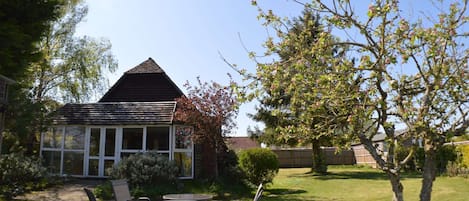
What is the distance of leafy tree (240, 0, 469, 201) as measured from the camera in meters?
5.20

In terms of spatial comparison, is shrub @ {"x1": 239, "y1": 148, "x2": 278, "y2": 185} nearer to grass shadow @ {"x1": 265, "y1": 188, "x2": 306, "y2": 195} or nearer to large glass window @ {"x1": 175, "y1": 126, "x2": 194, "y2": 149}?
grass shadow @ {"x1": 265, "y1": 188, "x2": 306, "y2": 195}

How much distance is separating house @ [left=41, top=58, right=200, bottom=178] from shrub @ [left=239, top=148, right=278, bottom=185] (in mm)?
2210

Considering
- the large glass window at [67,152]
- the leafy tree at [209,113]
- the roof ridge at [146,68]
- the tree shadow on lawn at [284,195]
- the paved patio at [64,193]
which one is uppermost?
the roof ridge at [146,68]

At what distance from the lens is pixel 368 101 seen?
5336 mm

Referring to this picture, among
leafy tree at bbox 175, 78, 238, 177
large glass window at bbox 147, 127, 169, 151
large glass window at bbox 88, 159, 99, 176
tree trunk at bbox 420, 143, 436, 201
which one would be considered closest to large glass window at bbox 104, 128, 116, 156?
large glass window at bbox 88, 159, 99, 176

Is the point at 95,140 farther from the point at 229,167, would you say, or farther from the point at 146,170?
the point at 229,167

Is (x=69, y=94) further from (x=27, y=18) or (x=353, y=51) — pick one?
(x=353, y=51)

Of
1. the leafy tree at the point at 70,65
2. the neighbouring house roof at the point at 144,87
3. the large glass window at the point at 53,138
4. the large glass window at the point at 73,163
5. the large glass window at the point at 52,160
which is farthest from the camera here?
the leafy tree at the point at 70,65

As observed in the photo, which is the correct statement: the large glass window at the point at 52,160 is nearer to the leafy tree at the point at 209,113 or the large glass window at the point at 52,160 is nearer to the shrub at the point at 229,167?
the leafy tree at the point at 209,113

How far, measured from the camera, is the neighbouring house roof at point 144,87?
19906 mm

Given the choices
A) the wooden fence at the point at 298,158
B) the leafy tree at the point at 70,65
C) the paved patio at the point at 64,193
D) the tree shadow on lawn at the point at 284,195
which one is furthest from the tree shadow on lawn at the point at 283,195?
the wooden fence at the point at 298,158

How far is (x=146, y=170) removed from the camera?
1352 centimetres

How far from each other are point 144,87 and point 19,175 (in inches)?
323

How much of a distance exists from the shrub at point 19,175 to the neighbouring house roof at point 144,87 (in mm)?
6714
